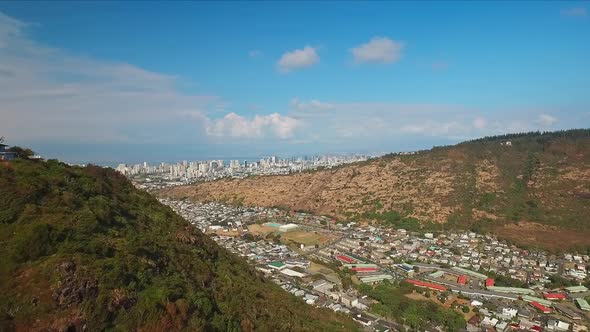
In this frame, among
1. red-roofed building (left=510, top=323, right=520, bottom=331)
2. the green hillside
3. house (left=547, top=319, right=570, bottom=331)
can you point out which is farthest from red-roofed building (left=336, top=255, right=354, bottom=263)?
the green hillside

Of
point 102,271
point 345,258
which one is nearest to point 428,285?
point 345,258

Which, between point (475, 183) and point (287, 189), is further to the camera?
point (287, 189)

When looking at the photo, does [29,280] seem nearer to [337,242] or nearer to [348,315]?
[348,315]

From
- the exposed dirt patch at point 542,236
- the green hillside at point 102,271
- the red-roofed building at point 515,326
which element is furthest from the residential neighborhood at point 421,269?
the green hillside at point 102,271

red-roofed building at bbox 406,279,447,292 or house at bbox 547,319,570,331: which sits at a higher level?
red-roofed building at bbox 406,279,447,292

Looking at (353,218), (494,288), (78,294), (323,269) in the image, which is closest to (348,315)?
(323,269)

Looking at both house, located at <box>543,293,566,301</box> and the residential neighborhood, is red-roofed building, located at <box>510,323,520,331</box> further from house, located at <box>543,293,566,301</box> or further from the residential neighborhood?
house, located at <box>543,293,566,301</box>

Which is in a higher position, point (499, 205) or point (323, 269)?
point (499, 205)

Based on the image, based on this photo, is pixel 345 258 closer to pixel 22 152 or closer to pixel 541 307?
pixel 541 307
